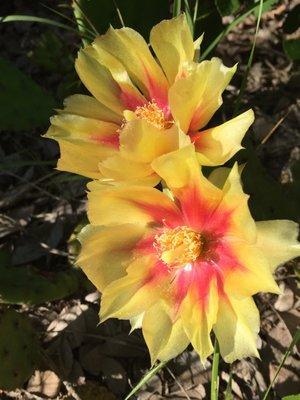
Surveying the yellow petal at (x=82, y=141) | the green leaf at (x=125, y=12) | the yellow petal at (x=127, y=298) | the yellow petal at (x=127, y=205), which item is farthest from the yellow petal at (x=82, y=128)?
the green leaf at (x=125, y=12)

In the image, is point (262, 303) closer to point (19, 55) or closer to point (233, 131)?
point (233, 131)

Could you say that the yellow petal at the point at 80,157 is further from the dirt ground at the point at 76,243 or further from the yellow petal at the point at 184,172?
the dirt ground at the point at 76,243

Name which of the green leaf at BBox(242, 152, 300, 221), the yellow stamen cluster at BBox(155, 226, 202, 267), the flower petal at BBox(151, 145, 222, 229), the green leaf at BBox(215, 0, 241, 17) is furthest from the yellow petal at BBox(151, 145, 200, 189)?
the green leaf at BBox(215, 0, 241, 17)

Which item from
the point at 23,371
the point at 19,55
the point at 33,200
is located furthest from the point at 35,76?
the point at 23,371

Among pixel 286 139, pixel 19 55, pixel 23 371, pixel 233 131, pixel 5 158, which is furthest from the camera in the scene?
pixel 19 55

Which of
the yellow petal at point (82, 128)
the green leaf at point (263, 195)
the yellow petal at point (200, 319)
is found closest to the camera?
the yellow petal at point (200, 319)

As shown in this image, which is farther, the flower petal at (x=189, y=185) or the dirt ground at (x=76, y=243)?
the dirt ground at (x=76, y=243)

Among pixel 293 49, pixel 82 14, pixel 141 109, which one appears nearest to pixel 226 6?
pixel 293 49
